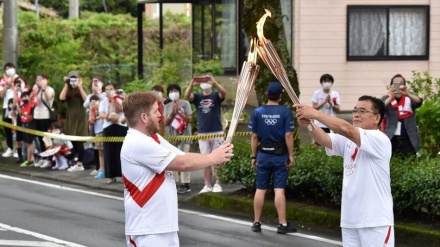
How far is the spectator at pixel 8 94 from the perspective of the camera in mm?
21781

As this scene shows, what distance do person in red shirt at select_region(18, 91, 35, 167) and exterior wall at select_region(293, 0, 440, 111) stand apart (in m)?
7.05

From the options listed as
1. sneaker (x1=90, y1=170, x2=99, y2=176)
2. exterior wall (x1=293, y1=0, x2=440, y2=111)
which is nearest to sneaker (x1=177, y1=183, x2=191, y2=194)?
sneaker (x1=90, y1=170, x2=99, y2=176)

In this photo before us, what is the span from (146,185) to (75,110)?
41.3ft

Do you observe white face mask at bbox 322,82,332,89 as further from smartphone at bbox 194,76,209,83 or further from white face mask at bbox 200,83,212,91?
smartphone at bbox 194,76,209,83

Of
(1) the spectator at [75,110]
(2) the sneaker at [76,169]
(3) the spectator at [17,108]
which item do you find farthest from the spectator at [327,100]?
(3) the spectator at [17,108]

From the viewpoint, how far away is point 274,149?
12.7 metres

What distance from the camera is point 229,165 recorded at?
14688 mm

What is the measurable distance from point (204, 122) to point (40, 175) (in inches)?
178

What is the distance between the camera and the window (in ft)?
83.2

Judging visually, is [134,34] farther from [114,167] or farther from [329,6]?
[114,167]

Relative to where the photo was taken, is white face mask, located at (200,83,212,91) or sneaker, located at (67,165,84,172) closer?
white face mask, located at (200,83,212,91)

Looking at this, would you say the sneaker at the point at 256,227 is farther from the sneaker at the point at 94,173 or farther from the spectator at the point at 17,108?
the spectator at the point at 17,108

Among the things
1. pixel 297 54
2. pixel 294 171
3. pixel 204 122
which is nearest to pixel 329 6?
pixel 297 54

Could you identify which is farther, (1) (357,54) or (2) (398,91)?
(1) (357,54)
